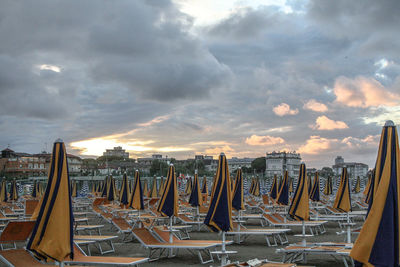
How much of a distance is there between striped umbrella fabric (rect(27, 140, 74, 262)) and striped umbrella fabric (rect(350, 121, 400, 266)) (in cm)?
334

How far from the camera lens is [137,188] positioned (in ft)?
43.6

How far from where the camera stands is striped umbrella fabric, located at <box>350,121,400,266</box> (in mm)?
4145

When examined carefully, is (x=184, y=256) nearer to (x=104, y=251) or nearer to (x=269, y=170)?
(x=104, y=251)

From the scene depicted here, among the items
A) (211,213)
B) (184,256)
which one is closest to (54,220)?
(211,213)

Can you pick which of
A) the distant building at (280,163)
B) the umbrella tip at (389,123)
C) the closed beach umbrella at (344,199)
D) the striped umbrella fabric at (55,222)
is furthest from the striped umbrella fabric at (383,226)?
the distant building at (280,163)

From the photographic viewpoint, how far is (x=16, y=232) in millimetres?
8016

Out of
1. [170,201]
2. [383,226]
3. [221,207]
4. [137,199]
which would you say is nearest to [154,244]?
[170,201]

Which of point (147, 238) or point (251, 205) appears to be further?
point (251, 205)

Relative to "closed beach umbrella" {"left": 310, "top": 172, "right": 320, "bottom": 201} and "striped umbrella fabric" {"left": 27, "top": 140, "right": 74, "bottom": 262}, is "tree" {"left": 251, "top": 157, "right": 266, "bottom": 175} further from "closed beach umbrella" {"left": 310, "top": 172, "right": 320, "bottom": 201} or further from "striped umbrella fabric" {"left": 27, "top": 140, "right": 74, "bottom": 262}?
"striped umbrella fabric" {"left": 27, "top": 140, "right": 74, "bottom": 262}

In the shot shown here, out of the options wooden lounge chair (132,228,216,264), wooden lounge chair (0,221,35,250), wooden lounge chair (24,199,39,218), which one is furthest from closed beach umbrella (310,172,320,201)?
wooden lounge chair (0,221,35,250)

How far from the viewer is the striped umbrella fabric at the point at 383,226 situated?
13.6 feet

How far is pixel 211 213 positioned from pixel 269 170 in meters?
135

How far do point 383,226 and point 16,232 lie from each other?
643 cm

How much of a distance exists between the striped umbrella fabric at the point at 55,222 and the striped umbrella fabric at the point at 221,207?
10.9 ft
